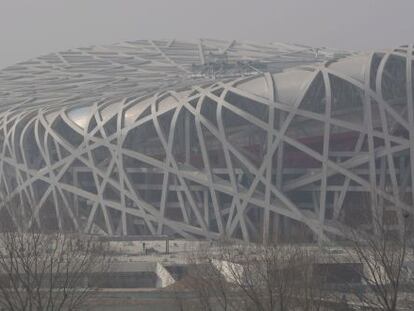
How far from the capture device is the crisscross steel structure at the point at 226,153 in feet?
159

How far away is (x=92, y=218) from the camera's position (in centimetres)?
5625

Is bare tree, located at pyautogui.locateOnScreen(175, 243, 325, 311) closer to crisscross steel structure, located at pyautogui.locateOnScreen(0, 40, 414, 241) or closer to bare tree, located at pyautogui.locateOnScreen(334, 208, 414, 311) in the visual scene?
bare tree, located at pyautogui.locateOnScreen(334, 208, 414, 311)

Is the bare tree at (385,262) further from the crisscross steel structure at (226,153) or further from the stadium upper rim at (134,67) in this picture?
the stadium upper rim at (134,67)

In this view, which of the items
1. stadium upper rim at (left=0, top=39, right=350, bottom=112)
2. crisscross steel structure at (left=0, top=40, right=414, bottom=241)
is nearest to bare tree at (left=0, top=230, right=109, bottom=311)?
crisscross steel structure at (left=0, top=40, right=414, bottom=241)

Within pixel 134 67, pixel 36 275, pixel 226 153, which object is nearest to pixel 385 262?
pixel 36 275

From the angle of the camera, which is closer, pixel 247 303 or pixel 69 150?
pixel 247 303

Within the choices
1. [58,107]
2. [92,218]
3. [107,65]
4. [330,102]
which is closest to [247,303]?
[330,102]

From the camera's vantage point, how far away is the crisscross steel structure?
48312 mm

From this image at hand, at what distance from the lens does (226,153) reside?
50.5 meters

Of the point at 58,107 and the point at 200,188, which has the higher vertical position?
the point at 58,107

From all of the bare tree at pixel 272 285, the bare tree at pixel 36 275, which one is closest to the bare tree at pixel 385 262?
the bare tree at pixel 272 285

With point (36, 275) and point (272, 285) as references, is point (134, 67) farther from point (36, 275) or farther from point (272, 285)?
point (272, 285)

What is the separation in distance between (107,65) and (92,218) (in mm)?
31078

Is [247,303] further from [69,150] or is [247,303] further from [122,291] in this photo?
[69,150]
